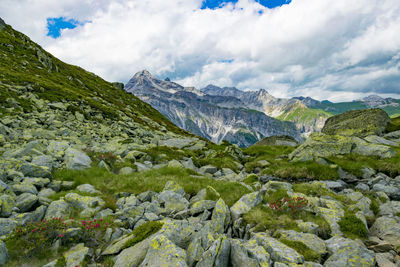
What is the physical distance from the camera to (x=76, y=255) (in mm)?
6887

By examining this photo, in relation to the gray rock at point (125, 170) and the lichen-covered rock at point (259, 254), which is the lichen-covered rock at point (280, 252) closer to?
the lichen-covered rock at point (259, 254)

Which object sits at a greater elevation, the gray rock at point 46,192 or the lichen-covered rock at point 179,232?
the gray rock at point 46,192

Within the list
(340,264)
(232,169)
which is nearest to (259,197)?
(340,264)

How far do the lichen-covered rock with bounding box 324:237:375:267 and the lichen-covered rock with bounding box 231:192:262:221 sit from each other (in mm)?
4078

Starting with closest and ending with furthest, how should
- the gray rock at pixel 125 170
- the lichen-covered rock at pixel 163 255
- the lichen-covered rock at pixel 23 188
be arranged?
the lichen-covered rock at pixel 163 255 → the lichen-covered rock at pixel 23 188 → the gray rock at pixel 125 170

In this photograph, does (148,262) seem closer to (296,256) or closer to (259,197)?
(296,256)

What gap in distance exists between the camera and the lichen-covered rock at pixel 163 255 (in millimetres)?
6113

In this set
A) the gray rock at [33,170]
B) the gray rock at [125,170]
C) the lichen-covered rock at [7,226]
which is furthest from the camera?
the gray rock at [125,170]

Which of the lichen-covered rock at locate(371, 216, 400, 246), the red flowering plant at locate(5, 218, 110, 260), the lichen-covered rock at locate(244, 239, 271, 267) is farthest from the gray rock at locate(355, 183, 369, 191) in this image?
the red flowering plant at locate(5, 218, 110, 260)

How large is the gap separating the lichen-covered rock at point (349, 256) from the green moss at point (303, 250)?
34 cm

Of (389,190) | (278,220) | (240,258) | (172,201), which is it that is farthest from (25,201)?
(389,190)

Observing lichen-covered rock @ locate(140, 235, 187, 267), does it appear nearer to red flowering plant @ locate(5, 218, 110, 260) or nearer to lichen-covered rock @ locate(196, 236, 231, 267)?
lichen-covered rock @ locate(196, 236, 231, 267)

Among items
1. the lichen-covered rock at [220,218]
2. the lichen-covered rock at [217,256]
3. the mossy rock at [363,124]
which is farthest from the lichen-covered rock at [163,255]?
the mossy rock at [363,124]

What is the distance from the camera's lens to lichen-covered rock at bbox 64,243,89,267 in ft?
21.7
